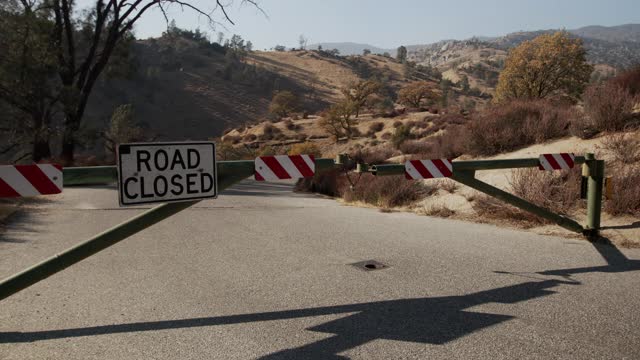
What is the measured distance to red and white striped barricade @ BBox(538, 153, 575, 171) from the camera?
6.86 m

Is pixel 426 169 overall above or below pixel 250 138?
below

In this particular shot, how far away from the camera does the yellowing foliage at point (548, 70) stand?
33.8 m

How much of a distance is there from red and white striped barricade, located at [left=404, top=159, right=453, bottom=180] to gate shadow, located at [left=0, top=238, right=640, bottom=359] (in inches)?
64.5

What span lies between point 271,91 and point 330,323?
8831cm

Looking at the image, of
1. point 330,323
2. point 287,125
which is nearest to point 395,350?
point 330,323

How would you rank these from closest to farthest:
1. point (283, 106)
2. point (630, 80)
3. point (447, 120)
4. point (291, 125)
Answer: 1. point (630, 80)
2. point (447, 120)
3. point (291, 125)
4. point (283, 106)

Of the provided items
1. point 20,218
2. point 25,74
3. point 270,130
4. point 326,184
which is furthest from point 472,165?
point 270,130

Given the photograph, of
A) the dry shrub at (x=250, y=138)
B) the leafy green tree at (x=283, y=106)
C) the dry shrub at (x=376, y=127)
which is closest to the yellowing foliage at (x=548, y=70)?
the dry shrub at (x=376, y=127)

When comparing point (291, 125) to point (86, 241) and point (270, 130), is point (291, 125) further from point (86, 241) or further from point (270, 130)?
point (86, 241)

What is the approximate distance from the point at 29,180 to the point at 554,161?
6.34 m

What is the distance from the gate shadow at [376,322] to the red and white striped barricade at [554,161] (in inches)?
101

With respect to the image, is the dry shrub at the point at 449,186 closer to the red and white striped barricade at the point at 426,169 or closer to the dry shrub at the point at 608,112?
the dry shrub at the point at 608,112

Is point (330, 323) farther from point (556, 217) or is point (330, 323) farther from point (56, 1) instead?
point (56, 1)

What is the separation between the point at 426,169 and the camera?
5992 mm
